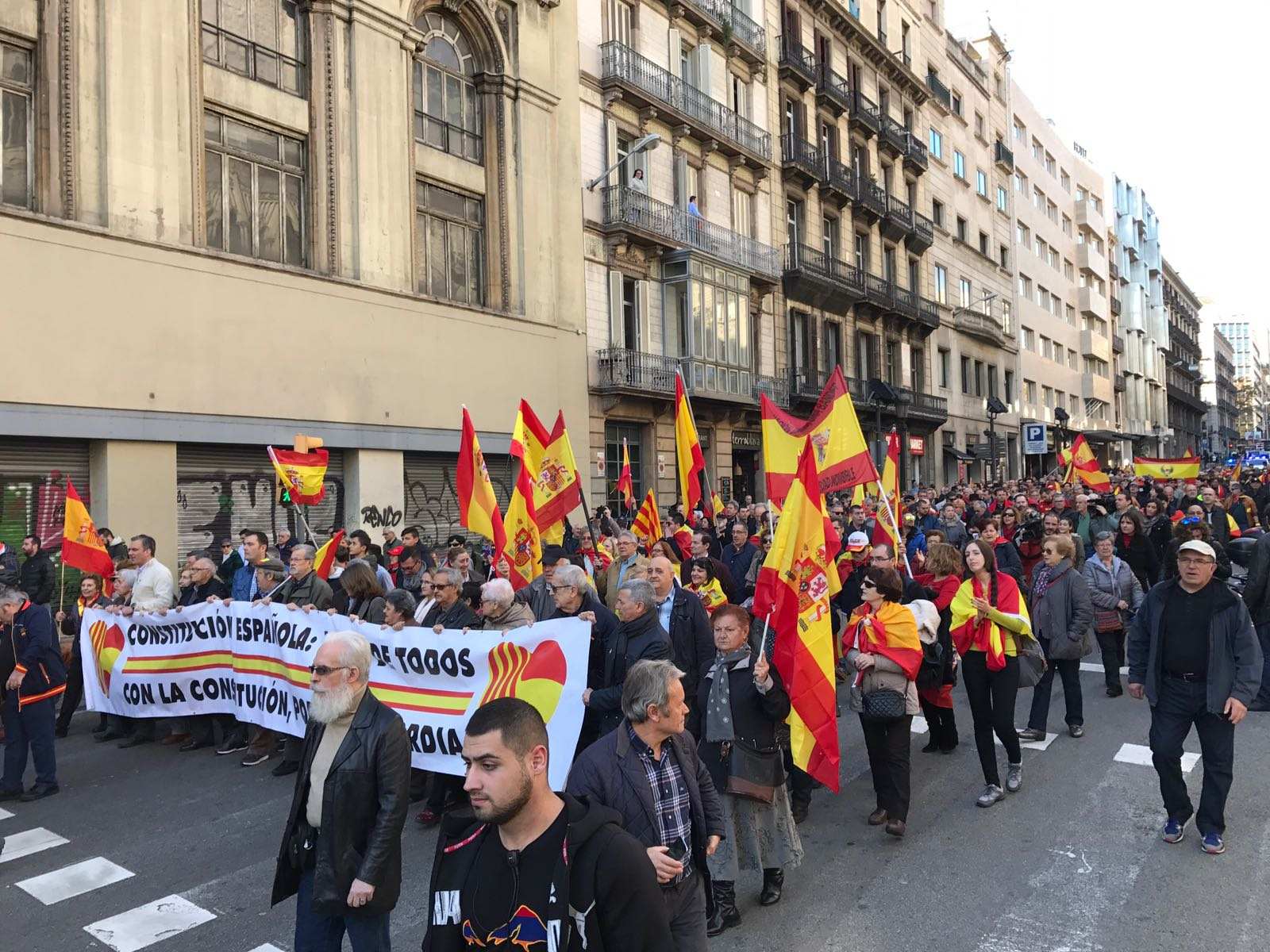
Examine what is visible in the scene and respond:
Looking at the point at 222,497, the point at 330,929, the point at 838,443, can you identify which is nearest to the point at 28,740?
the point at 330,929

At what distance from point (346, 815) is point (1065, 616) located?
622 cm

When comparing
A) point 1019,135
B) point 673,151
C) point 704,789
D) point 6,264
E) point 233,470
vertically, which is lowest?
point 704,789

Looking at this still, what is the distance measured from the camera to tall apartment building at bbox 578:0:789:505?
23188 millimetres

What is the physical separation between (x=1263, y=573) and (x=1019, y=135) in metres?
50.8

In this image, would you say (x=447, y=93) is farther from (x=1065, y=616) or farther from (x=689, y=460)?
(x=1065, y=616)

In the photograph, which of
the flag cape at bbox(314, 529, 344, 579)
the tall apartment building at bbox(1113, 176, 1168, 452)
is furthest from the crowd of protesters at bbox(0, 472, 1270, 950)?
the tall apartment building at bbox(1113, 176, 1168, 452)

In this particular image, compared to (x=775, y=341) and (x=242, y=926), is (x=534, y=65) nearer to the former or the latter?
(x=775, y=341)

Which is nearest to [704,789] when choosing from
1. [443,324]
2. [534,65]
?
[443,324]

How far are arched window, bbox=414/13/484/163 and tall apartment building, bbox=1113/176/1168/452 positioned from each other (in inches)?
2510

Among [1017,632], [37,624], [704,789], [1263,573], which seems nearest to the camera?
[704,789]

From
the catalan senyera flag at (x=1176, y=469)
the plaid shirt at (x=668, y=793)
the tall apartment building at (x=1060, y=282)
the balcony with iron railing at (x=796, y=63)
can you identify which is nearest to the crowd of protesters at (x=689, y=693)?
the plaid shirt at (x=668, y=793)

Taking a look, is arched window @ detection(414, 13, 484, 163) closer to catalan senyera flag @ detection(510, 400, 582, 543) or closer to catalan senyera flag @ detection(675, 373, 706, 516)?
catalan senyera flag @ detection(675, 373, 706, 516)

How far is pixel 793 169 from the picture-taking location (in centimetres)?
3055

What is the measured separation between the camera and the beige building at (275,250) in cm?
1366
